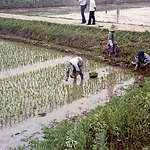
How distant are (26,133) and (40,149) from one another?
6.32 ft

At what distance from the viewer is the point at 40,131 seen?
20.4ft

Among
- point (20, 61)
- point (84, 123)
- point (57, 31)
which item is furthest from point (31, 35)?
point (84, 123)

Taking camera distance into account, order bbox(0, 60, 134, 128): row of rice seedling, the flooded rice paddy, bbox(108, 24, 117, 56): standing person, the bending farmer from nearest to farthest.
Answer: bbox(0, 60, 134, 128): row of rice seedling, the flooded rice paddy, the bending farmer, bbox(108, 24, 117, 56): standing person

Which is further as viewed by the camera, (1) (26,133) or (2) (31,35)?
(2) (31,35)

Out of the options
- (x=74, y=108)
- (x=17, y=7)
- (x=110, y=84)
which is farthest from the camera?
(x=17, y=7)

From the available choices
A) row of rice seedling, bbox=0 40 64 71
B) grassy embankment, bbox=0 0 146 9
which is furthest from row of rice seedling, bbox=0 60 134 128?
grassy embankment, bbox=0 0 146 9

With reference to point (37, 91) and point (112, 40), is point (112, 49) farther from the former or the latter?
point (37, 91)

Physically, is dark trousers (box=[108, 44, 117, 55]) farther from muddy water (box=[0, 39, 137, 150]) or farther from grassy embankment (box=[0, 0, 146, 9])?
grassy embankment (box=[0, 0, 146, 9])

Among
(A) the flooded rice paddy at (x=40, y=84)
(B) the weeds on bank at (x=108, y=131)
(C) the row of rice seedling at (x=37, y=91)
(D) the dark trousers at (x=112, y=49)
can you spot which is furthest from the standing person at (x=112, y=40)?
(B) the weeds on bank at (x=108, y=131)

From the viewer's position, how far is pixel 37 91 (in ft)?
26.8

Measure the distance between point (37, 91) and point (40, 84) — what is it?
1.75 feet

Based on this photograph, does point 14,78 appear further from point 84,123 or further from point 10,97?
point 84,123

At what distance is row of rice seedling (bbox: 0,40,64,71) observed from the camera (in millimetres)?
10977

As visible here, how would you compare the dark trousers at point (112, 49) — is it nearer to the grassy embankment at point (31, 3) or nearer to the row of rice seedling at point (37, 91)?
the row of rice seedling at point (37, 91)
